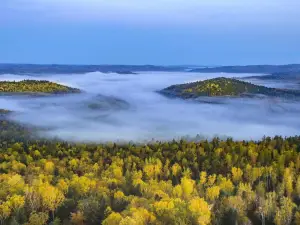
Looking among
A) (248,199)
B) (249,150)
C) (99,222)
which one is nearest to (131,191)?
(99,222)

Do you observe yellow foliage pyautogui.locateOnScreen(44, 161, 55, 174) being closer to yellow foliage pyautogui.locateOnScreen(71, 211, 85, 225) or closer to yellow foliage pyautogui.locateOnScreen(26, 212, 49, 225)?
yellow foliage pyautogui.locateOnScreen(71, 211, 85, 225)

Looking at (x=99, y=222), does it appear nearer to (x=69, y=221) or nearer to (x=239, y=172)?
(x=69, y=221)

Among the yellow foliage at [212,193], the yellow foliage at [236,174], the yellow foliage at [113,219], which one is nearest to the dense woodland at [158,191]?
the yellow foliage at [212,193]

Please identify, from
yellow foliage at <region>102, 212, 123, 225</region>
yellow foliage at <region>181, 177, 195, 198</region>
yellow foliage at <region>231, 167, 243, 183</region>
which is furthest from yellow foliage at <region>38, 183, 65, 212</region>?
yellow foliage at <region>231, 167, 243, 183</region>

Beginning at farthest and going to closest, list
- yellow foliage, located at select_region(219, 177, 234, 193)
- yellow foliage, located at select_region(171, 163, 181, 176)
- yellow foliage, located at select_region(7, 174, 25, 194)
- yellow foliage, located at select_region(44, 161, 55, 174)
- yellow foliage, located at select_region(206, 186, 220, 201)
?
1. yellow foliage, located at select_region(44, 161, 55, 174)
2. yellow foliage, located at select_region(171, 163, 181, 176)
3. yellow foliage, located at select_region(219, 177, 234, 193)
4. yellow foliage, located at select_region(206, 186, 220, 201)
5. yellow foliage, located at select_region(7, 174, 25, 194)

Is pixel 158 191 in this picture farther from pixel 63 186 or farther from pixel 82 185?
pixel 63 186

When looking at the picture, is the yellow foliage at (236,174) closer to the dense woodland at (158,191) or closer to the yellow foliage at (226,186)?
the dense woodland at (158,191)
